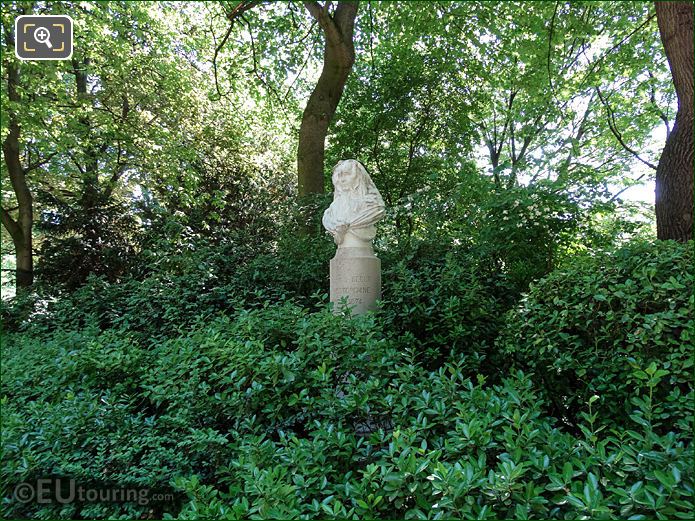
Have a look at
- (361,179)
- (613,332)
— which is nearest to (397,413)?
(613,332)

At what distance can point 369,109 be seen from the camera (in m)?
13.2

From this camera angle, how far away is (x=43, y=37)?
3.16m

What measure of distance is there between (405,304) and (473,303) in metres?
0.72

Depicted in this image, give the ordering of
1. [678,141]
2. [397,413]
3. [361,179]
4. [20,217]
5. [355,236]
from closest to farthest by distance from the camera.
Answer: [397,413], [678,141], [355,236], [361,179], [20,217]

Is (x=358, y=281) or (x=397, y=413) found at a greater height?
(x=358, y=281)

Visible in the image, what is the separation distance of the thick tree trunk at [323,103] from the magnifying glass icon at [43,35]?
6.12m

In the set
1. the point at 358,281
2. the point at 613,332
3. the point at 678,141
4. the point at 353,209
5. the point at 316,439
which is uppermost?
the point at 678,141

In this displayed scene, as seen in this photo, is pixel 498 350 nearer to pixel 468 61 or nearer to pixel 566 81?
pixel 566 81

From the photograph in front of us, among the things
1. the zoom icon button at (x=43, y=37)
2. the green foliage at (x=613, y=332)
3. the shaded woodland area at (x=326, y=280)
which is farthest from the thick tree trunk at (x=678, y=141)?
the zoom icon button at (x=43, y=37)

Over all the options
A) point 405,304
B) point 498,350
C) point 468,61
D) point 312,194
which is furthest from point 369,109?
point 498,350

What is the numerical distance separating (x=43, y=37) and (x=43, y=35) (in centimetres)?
1

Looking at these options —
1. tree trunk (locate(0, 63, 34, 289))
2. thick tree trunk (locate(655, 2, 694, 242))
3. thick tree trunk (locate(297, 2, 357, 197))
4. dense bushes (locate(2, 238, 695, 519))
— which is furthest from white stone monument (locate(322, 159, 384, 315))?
tree trunk (locate(0, 63, 34, 289))

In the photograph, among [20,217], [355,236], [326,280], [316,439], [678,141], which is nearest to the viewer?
[316,439]

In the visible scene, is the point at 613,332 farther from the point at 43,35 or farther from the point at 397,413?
the point at 43,35
